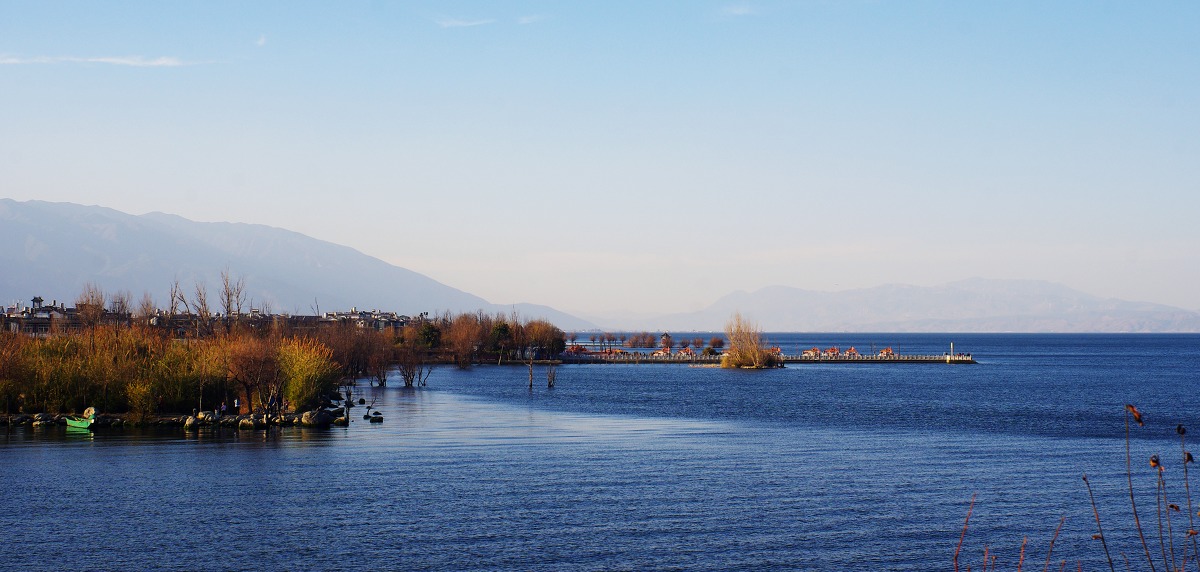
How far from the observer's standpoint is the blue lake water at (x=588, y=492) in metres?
29.5

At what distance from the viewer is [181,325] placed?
149m

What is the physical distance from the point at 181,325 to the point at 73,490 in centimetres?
11824

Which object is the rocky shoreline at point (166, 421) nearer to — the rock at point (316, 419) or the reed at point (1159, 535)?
the rock at point (316, 419)

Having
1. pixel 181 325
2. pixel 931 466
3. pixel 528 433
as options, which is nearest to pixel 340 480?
pixel 528 433

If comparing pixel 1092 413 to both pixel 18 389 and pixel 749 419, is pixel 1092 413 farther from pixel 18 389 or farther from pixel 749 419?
pixel 18 389

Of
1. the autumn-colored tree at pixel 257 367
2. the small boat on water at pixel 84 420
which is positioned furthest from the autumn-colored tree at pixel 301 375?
the small boat on water at pixel 84 420

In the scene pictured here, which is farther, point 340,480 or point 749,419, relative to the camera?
point 749,419

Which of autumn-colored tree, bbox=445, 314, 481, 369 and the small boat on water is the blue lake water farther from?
autumn-colored tree, bbox=445, 314, 481, 369

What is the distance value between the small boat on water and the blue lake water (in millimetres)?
1551

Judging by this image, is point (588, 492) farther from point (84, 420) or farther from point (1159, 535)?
point (84, 420)

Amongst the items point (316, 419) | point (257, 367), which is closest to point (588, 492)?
point (316, 419)

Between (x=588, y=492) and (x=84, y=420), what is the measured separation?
37.6 m

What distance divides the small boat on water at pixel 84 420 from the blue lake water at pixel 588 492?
5.09 ft

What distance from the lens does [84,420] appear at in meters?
60.9
